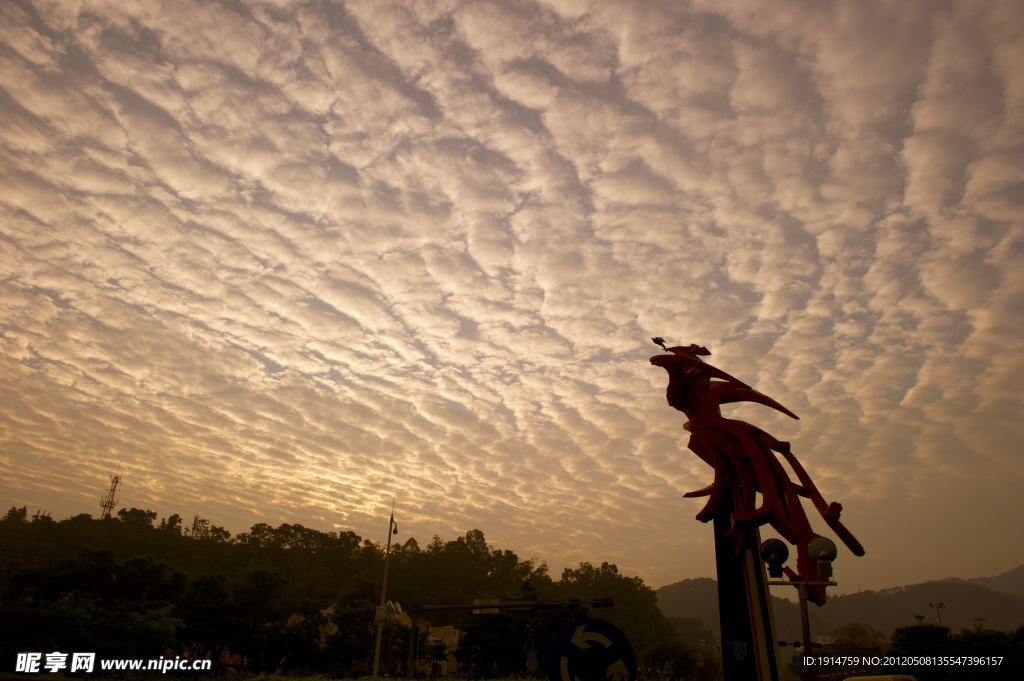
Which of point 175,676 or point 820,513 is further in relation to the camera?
point 175,676

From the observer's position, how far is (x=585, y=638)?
1502cm

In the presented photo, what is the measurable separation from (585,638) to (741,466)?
577cm

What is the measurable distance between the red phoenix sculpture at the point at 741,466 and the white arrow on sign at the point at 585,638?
388 centimetres

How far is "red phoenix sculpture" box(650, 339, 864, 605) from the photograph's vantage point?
13.8 m

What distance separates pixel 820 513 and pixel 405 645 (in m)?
42.6

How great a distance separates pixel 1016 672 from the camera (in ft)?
116

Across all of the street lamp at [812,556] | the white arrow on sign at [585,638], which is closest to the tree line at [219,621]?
the white arrow on sign at [585,638]

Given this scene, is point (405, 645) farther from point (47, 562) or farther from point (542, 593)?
point (542, 593)

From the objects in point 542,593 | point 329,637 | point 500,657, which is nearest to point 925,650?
point 500,657

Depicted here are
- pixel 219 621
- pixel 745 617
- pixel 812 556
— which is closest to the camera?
pixel 812 556

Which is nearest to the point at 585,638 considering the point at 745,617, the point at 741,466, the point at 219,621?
the point at 745,617

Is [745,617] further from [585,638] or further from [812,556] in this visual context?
[585,638]

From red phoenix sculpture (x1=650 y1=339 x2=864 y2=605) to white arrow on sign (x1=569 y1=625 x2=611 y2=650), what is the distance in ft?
12.7

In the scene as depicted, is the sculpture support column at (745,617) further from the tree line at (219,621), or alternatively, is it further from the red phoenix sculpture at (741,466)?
the tree line at (219,621)
